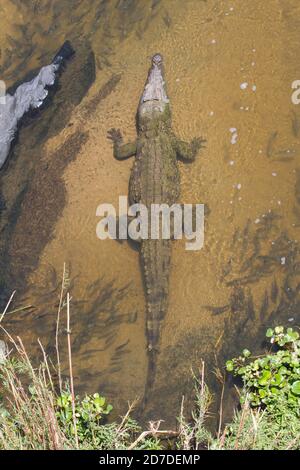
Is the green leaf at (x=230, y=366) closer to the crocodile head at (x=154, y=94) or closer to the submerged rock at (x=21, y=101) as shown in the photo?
the crocodile head at (x=154, y=94)

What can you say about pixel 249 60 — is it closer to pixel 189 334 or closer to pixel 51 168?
pixel 51 168

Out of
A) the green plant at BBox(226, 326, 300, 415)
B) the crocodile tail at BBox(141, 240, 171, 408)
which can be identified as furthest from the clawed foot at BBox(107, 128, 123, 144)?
the green plant at BBox(226, 326, 300, 415)

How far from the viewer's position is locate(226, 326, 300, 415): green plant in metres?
4.14

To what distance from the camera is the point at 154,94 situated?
648cm

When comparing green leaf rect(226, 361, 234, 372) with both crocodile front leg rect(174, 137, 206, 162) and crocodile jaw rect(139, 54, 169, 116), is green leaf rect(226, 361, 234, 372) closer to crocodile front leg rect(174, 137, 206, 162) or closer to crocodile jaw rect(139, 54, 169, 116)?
crocodile front leg rect(174, 137, 206, 162)

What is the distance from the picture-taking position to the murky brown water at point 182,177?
17.1ft

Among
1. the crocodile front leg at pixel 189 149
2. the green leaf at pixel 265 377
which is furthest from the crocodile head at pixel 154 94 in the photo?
the green leaf at pixel 265 377

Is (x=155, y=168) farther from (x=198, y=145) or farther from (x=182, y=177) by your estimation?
(x=198, y=145)

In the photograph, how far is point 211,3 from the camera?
257 inches

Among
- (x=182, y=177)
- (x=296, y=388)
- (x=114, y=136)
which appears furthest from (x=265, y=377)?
(x=114, y=136)

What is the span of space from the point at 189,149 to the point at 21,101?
219 cm

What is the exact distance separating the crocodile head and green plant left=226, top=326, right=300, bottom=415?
329 cm

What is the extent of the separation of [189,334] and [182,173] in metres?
2.07
